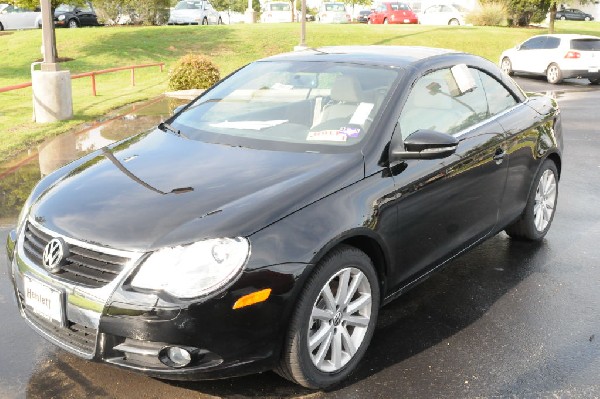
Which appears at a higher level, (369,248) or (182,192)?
(182,192)

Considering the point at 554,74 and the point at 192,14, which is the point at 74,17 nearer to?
the point at 192,14

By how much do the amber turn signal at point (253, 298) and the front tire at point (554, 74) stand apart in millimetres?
18780

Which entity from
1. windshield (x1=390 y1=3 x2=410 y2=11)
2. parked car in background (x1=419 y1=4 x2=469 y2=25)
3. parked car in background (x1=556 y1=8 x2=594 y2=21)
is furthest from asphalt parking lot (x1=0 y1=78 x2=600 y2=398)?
parked car in background (x1=556 y1=8 x2=594 y2=21)

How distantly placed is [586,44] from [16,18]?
28.5 m

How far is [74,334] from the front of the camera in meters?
3.11

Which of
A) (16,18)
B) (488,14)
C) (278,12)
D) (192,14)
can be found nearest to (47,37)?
(192,14)

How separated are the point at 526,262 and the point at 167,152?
117 inches

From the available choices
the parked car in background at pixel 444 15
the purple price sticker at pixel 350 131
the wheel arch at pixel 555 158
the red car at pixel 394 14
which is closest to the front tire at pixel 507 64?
the wheel arch at pixel 555 158

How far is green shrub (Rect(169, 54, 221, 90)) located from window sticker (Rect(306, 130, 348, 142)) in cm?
1170

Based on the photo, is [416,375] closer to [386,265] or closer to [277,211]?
[386,265]

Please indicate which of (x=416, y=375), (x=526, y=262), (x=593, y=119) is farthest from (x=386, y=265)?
(x=593, y=119)

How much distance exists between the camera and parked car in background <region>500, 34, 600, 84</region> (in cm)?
1927

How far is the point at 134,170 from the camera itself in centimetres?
378

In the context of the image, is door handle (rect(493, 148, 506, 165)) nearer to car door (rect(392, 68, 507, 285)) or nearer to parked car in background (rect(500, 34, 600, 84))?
car door (rect(392, 68, 507, 285))
